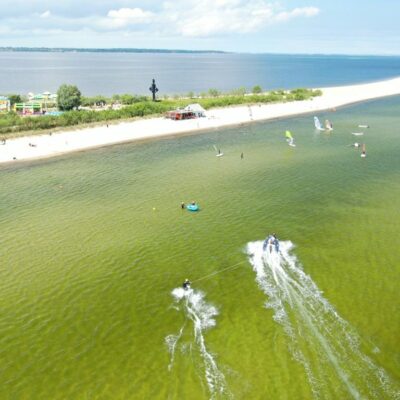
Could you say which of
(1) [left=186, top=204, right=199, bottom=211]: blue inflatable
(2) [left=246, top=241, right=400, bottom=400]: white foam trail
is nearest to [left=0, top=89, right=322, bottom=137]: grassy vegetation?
(1) [left=186, top=204, right=199, bottom=211]: blue inflatable

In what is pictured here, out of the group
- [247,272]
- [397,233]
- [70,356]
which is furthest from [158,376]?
[397,233]

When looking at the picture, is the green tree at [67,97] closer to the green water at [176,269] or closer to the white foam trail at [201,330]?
the green water at [176,269]

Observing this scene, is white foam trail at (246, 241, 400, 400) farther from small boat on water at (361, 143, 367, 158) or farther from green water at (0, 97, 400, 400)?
small boat on water at (361, 143, 367, 158)

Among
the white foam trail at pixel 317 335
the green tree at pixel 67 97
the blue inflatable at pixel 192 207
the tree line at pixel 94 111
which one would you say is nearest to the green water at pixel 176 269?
the white foam trail at pixel 317 335

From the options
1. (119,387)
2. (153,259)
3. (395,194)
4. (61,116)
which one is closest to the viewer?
(119,387)

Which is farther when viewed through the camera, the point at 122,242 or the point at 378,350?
the point at 122,242

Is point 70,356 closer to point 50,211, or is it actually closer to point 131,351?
point 131,351
